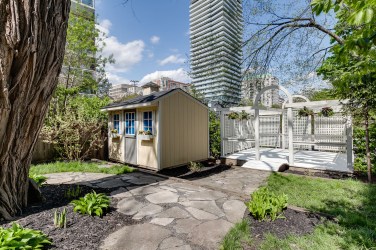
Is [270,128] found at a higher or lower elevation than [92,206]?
higher

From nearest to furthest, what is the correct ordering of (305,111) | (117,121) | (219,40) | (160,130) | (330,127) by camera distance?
(160,130), (219,40), (117,121), (305,111), (330,127)

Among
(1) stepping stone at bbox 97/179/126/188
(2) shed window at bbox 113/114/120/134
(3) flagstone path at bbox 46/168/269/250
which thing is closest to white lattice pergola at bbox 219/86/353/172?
(3) flagstone path at bbox 46/168/269/250

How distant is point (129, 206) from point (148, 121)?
137 inches

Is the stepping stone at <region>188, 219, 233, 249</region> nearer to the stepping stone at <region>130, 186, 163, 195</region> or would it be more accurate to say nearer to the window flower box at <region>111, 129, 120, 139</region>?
the stepping stone at <region>130, 186, 163, 195</region>

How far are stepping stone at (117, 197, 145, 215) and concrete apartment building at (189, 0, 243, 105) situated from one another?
478 centimetres

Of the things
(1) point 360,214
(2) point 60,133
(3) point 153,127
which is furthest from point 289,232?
(2) point 60,133

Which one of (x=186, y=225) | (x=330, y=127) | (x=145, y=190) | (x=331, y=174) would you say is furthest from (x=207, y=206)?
(x=330, y=127)

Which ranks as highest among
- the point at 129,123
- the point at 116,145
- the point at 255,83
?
the point at 255,83

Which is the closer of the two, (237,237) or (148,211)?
(237,237)

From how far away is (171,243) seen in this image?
91.5 inches

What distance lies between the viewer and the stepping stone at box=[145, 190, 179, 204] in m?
3.65

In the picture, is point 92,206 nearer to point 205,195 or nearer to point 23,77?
point 23,77

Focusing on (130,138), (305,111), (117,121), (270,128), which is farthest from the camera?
(270,128)

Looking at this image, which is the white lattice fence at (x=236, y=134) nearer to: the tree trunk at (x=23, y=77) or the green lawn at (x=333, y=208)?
the green lawn at (x=333, y=208)
